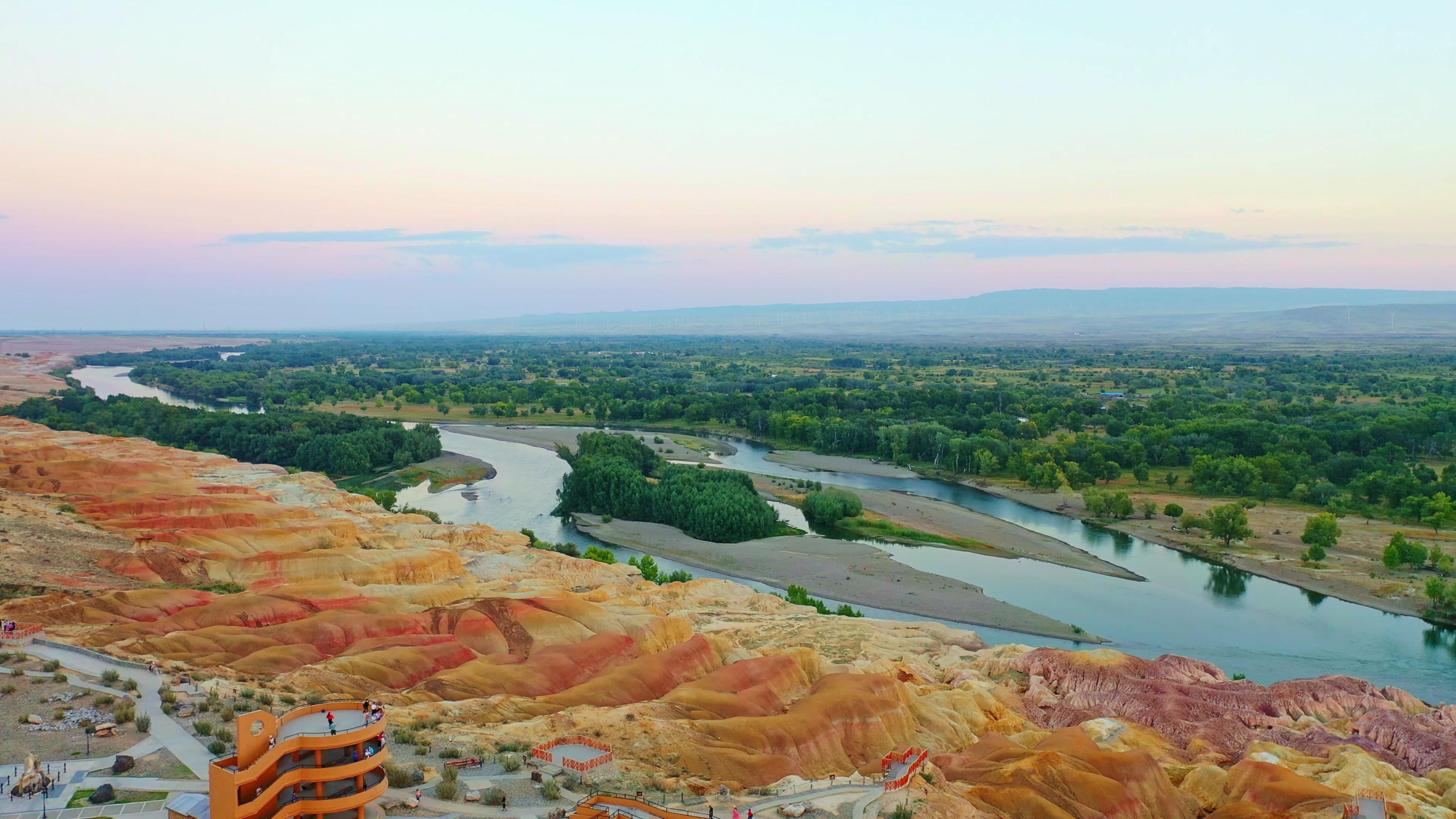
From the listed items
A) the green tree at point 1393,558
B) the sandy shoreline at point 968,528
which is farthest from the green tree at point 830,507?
the green tree at point 1393,558

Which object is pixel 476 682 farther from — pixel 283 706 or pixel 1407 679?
pixel 1407 679

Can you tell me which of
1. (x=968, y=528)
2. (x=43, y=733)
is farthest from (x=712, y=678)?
(x=968, y=528)

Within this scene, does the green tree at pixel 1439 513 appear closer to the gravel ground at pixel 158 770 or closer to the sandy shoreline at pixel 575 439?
the sandy shoreline at pixel 575 439

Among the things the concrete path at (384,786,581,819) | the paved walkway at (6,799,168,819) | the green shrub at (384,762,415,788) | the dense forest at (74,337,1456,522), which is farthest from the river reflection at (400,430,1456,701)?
the paved walkway at (6,799,168,819)

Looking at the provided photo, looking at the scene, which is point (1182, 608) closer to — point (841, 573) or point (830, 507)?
point (841, 573)

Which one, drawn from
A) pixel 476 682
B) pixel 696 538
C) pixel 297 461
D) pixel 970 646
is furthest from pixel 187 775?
pixel 297 461

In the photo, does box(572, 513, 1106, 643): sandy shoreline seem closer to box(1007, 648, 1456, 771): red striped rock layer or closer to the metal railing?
box(1007, 648, 1456, 771): red striped rock layer
